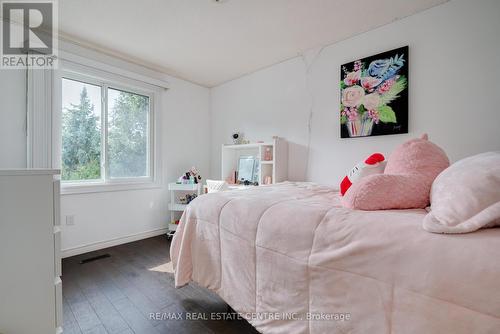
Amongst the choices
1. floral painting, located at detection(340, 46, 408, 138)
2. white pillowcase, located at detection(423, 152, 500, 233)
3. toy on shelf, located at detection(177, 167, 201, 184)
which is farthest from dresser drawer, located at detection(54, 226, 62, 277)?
floral painting, located at detection(340, 46, 408, 138)

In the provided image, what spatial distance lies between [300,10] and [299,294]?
212cm

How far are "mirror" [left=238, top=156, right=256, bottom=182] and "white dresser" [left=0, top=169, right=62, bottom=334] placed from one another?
7.20 ft

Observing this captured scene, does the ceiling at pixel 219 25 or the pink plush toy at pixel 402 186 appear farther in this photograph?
the ceiling at pixel 219 25

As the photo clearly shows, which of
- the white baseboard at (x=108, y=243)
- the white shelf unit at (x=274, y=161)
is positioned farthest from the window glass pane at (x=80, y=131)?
the white shelf unit at (x=274, y=161)

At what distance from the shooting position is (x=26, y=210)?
98 cm

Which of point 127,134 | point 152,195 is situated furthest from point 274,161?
point 127,134

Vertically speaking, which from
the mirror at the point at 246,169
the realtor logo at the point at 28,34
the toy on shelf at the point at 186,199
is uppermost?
the realtor logo at the point at 28,34

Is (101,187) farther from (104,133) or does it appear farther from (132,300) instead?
(132,300)

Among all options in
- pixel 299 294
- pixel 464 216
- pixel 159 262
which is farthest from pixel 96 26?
pixel 464 216

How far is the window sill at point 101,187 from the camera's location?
2.45 meters

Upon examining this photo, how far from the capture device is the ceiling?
1875mm

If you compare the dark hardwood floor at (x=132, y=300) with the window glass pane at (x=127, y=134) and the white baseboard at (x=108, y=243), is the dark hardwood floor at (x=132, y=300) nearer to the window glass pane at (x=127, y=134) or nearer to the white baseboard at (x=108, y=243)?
the white baseboard at (x=108, y=243)

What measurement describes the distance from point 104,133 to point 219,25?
186 cm

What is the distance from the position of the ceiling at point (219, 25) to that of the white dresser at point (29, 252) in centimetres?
166
